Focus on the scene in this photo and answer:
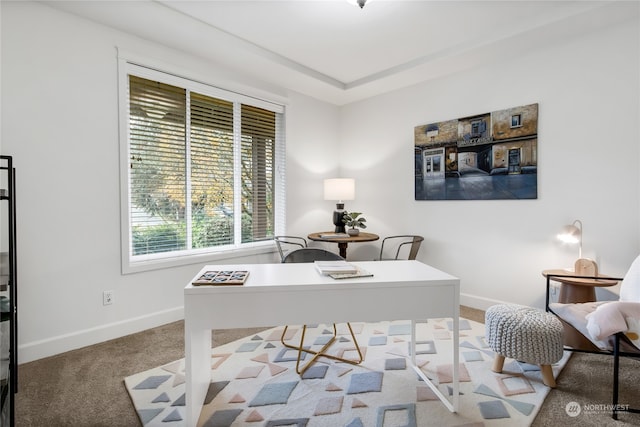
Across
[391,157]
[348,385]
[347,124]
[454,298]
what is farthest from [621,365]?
[347,124]

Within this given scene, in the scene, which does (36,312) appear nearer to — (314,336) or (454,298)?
(314,336)

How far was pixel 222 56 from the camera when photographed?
10.4 ft

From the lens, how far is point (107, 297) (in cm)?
267

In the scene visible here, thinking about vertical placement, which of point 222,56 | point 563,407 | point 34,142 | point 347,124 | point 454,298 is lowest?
point 563,407

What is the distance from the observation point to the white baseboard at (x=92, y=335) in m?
2.29

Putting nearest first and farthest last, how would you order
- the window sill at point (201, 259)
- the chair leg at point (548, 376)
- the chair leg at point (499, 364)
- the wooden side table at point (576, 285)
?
the chair leg at point (548, 376)
the chair leg at point (499, 364)
the wooden side table at point (576, 285)
the window sill at point (201, 259)

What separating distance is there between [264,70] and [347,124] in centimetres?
152

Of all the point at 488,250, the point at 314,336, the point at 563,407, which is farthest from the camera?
the point at 488,250

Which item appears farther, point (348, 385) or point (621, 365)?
point (621, 365)

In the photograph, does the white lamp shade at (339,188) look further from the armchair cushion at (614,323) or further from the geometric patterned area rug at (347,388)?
the armchair cushion at (614,323)

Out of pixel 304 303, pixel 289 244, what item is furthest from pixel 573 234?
pixel 289 244

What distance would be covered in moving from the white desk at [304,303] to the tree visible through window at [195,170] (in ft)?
5.40

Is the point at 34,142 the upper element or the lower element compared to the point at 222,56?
lower

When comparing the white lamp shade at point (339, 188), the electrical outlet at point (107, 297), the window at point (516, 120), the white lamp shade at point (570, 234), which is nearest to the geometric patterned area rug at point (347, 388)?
the electrical outlet at point (107, 297)
